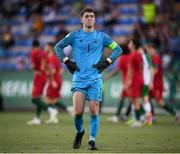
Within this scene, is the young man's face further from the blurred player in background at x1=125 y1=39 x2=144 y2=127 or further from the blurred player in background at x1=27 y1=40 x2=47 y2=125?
the blurred player in background at x1=27 y1=40 x2=47 y2=125

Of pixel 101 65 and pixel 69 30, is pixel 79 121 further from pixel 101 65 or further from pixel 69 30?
pixel 69 30

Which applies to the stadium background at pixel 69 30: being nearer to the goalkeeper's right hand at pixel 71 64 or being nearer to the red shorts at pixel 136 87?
the red shorts at pixel 136 87

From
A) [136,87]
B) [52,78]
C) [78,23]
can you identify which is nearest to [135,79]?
[136,87]

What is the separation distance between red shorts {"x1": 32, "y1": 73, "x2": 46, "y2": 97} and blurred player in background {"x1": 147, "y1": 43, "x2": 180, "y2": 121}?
11.7 feet

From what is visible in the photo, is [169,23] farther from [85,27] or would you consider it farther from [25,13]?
[85,27]

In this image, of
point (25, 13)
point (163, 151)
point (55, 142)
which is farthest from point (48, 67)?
point (25, 13)

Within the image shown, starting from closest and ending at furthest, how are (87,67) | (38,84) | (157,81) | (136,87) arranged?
(87,67)
(136,87)
(38,84)
(157,81)

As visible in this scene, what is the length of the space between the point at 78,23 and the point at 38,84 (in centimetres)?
1126

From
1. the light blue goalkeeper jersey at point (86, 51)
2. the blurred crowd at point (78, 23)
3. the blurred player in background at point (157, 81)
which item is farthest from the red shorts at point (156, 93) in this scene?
the light blue goalkeeper jersey at point (86, 51)

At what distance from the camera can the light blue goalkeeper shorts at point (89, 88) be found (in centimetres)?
1351

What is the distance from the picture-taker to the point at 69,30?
33.5 m

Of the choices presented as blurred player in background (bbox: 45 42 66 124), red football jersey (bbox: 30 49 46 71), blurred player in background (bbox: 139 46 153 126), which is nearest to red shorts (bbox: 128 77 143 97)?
blurred player in background (bbox: 139 46 153 126)

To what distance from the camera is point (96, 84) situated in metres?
13.6

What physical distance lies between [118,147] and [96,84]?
50.9 inches
